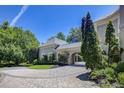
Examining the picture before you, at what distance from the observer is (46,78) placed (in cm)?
695

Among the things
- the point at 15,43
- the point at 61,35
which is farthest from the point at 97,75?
the point at 15,43

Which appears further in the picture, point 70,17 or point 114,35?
point 114,35

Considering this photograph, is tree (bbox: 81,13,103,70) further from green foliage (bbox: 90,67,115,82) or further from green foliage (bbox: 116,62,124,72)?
green foliage (bbox: 116,62,124,72)

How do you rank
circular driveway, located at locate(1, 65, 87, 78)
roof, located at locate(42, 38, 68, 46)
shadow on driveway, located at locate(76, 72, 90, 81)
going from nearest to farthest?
shadow on driveway, located at locate(76, 72, 90, 81) → circular driveway, located at locate(1, 65, 87, 78) → roof, located at locate(42, 38, 68, 46)

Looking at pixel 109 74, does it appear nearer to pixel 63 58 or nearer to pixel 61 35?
pixel 63 58

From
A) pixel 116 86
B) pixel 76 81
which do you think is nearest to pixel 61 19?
pixel 76 81

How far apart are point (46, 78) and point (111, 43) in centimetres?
286

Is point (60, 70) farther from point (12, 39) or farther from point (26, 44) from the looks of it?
point (12, 39)

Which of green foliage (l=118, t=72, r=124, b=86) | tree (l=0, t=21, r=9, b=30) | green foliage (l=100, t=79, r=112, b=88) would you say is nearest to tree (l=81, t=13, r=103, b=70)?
green foliage (l=100, t=79, r=112, b=88)

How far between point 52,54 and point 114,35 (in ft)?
8.61

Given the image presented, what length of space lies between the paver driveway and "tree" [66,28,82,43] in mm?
1003

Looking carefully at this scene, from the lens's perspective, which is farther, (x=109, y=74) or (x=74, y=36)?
(x=74, y=36)

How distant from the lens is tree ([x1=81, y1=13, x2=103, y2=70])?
7.48 m

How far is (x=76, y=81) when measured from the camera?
265 inches
